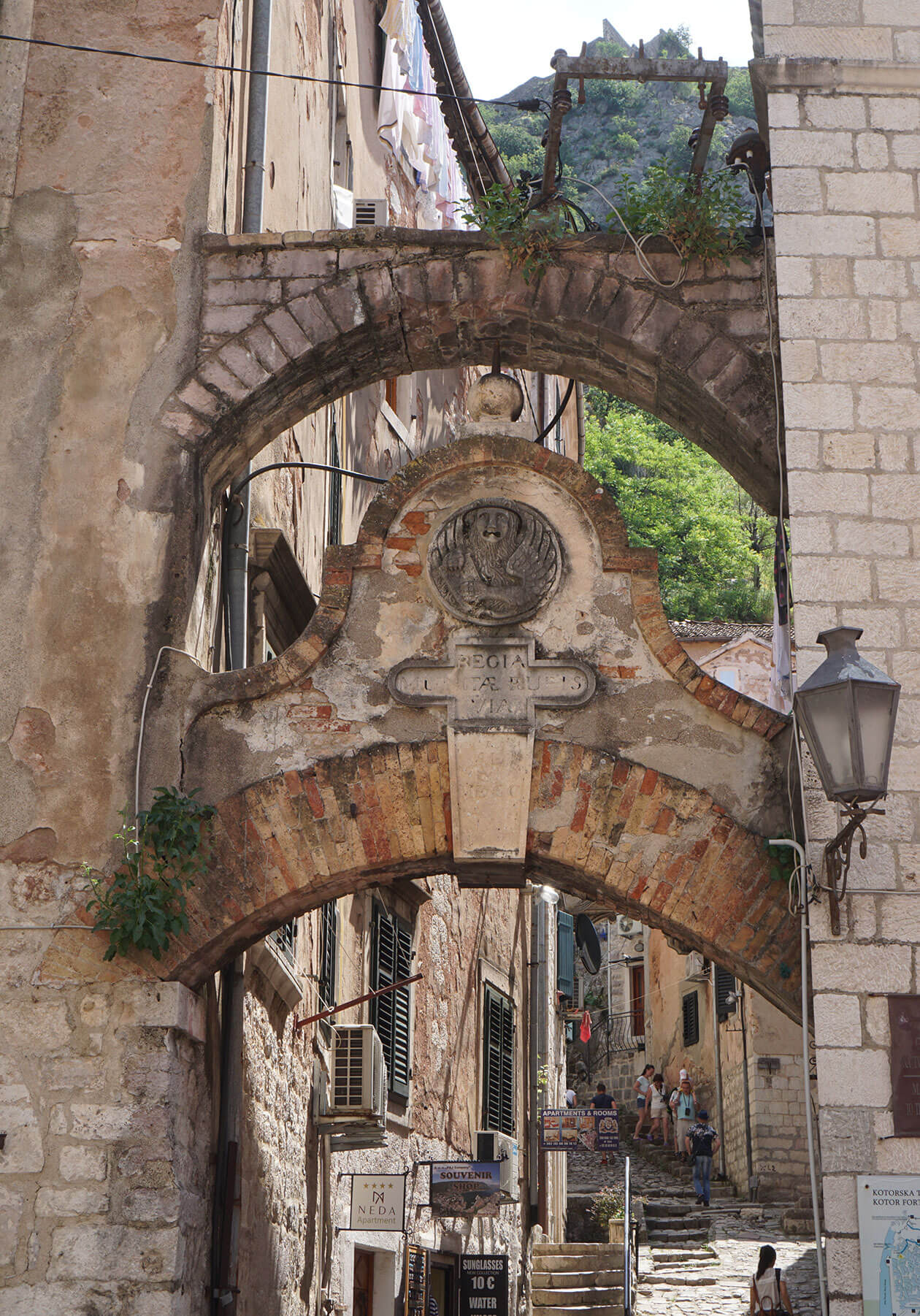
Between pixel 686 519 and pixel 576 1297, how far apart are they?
28912mm

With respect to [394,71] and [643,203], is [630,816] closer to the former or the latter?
[643,203]

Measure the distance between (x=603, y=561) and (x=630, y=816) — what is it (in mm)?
1280

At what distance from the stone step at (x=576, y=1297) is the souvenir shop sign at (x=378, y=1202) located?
5.34 m

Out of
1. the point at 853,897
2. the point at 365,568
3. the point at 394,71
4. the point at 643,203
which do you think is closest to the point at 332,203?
the point at 394,71

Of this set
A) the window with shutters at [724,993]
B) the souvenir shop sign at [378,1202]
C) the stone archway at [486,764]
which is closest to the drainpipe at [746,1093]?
the window with shutters at [724,993]

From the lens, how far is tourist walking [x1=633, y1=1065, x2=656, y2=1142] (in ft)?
85.1

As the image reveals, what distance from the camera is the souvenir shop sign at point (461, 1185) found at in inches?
489

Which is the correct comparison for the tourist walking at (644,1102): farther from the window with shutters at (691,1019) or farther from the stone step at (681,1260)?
the stone step at (681,1260)

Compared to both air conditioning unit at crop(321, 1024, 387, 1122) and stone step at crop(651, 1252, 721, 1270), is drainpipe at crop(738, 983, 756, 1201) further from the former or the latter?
air conditioning unit at crop(321, 1024, 387, 1122)

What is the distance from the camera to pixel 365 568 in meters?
7.58

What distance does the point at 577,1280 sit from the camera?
16.0m

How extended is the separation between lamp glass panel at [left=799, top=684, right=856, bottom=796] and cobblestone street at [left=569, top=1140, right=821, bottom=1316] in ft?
28.9

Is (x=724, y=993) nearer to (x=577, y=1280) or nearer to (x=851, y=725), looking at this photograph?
(x=577, y=1280)

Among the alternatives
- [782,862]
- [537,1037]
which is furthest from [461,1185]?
[537,1037]
